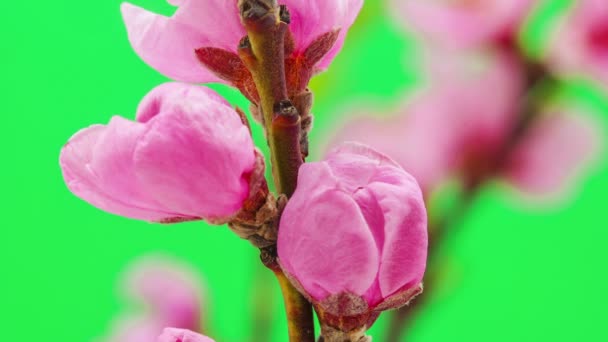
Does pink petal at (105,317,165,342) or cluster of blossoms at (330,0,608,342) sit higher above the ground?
cluster of blossoms at (330,0,608,342)

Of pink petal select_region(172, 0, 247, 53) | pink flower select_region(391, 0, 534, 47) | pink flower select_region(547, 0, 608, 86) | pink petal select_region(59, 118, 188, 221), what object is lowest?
pink flower select_region(391, 0, 534, 47)

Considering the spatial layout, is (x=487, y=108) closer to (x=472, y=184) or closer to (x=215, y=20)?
(x=472, y=184)

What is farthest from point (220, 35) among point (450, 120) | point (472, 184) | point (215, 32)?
point (450, 120)

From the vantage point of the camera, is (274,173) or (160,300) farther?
Answer: (160,300)

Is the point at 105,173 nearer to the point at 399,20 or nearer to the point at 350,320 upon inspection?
the point at 350,320

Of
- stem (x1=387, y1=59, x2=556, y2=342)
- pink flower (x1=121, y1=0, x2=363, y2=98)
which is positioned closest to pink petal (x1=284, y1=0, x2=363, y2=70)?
pink flower (x1=121, y1=0, x2=363, y2=98)

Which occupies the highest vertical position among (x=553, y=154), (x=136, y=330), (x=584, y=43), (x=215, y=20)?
(x=215, y=20)

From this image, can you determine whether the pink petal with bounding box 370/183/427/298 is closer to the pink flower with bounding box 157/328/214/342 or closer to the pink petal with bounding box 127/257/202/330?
the pink flower with bounding box 157/328/214/342
